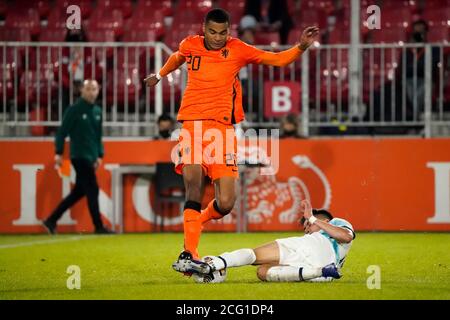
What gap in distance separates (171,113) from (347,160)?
2839 mm

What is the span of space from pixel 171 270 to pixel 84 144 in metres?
5.69

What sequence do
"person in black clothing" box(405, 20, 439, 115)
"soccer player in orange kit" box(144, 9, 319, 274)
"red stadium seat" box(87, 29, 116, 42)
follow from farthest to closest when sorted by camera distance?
"red stadium seat" box(87, 29, 116, 42), "person in black clothing" box(405, 20, 439, 115), "soccer player in orange kit" box(144, 9, 319, 274)

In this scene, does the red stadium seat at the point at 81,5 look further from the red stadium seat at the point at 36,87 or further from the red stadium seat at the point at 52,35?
the red stadium seat at the point at 36,87

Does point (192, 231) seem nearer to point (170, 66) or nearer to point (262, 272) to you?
point (262, 272)

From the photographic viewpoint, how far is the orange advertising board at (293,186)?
16000mm

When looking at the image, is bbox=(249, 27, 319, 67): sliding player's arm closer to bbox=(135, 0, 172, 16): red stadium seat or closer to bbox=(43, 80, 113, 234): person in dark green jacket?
bbox=(43, 80, 113, 234): person in dark green jacket

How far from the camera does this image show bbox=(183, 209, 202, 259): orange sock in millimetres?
9461

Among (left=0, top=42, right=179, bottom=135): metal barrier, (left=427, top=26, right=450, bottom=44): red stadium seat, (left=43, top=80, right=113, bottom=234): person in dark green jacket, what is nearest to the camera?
(left=43, top=80, right=113, bottom=234): person in dark green jacket

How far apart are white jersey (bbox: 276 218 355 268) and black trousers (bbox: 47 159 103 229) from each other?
22.6ft

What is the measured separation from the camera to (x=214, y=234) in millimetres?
15812

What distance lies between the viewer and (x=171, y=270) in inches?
409

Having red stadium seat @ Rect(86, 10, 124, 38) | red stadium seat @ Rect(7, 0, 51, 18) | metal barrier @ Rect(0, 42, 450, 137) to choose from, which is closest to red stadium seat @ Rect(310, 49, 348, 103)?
metal barrier @ Rect(0, 42, 450, 137)

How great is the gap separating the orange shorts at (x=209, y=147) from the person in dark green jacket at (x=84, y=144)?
604 centimetres
